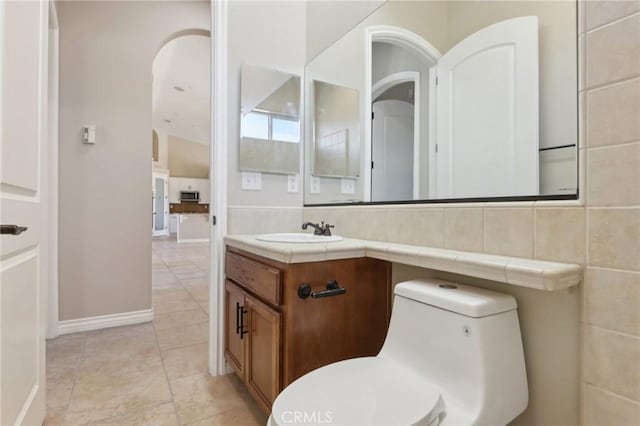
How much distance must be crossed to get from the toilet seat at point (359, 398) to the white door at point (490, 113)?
704 mm

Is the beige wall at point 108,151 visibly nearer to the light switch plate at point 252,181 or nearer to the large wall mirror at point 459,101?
the light switch plate at point 252,181

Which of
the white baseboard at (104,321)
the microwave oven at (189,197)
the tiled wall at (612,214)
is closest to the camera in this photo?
the tiled wall at (612,214)

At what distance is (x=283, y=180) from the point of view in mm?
2143

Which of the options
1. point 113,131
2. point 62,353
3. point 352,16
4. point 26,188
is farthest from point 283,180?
point 62,353

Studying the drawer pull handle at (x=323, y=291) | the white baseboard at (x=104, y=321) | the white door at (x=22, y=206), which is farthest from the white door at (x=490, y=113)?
the white baseboard at (x=104, y=321)

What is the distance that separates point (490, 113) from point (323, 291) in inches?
36.5

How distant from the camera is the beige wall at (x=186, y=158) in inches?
440

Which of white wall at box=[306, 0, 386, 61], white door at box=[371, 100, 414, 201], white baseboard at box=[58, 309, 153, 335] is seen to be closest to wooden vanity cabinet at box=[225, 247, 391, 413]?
white door at box=[371, 100, 414, 201]

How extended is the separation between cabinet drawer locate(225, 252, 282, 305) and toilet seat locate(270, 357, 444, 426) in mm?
370

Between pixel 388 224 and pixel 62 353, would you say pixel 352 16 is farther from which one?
pixel 62 353

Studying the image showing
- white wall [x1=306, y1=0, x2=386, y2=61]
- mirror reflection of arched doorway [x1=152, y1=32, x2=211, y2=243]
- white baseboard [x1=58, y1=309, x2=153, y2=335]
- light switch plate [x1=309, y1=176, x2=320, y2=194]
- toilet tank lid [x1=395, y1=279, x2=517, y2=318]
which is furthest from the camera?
mirror reflection of arched doorway [x1=152, y1=32, x2=211, y2=243]

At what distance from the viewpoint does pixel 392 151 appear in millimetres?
1684

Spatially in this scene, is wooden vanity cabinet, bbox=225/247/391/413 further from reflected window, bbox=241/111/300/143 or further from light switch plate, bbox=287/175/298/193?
reflected window, bbox=241/111/300/143

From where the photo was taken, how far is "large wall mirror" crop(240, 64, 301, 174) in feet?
6.52
